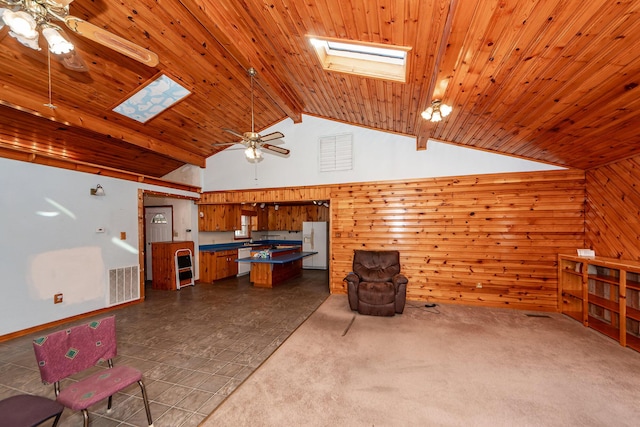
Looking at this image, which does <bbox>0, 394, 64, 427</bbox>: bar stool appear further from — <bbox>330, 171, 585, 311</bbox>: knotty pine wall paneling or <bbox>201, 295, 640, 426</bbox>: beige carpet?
<bbox>330, 171, 585, 311</bbox>: knotty pine wall paneling

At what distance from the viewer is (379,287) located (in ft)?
13.2

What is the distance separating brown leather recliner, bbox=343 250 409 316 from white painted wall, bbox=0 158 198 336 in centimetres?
424

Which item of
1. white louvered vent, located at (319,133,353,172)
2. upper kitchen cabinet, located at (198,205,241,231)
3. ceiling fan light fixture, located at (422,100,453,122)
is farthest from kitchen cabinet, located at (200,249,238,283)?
ceiling fan light fixture, located at (422,100,453,122)

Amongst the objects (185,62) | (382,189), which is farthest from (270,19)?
(382,189)

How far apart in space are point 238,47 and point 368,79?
1.59 meters

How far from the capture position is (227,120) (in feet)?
16.5

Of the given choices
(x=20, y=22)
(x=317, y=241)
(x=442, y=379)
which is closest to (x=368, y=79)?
(x=20, y=22)

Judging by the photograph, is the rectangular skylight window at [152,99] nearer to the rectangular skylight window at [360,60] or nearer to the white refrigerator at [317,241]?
the rectangular skylight window at [360,60]

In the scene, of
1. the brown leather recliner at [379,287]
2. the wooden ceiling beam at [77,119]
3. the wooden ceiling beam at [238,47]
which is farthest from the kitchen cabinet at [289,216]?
the wooden ceiling beam at [238,47]

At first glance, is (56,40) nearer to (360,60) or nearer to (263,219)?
(360,60)

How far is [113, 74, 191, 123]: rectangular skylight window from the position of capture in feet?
11.8

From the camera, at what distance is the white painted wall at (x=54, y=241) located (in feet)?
10.8

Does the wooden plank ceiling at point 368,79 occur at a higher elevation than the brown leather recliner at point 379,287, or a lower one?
higher

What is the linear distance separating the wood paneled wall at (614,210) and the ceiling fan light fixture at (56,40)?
6.00 metres
